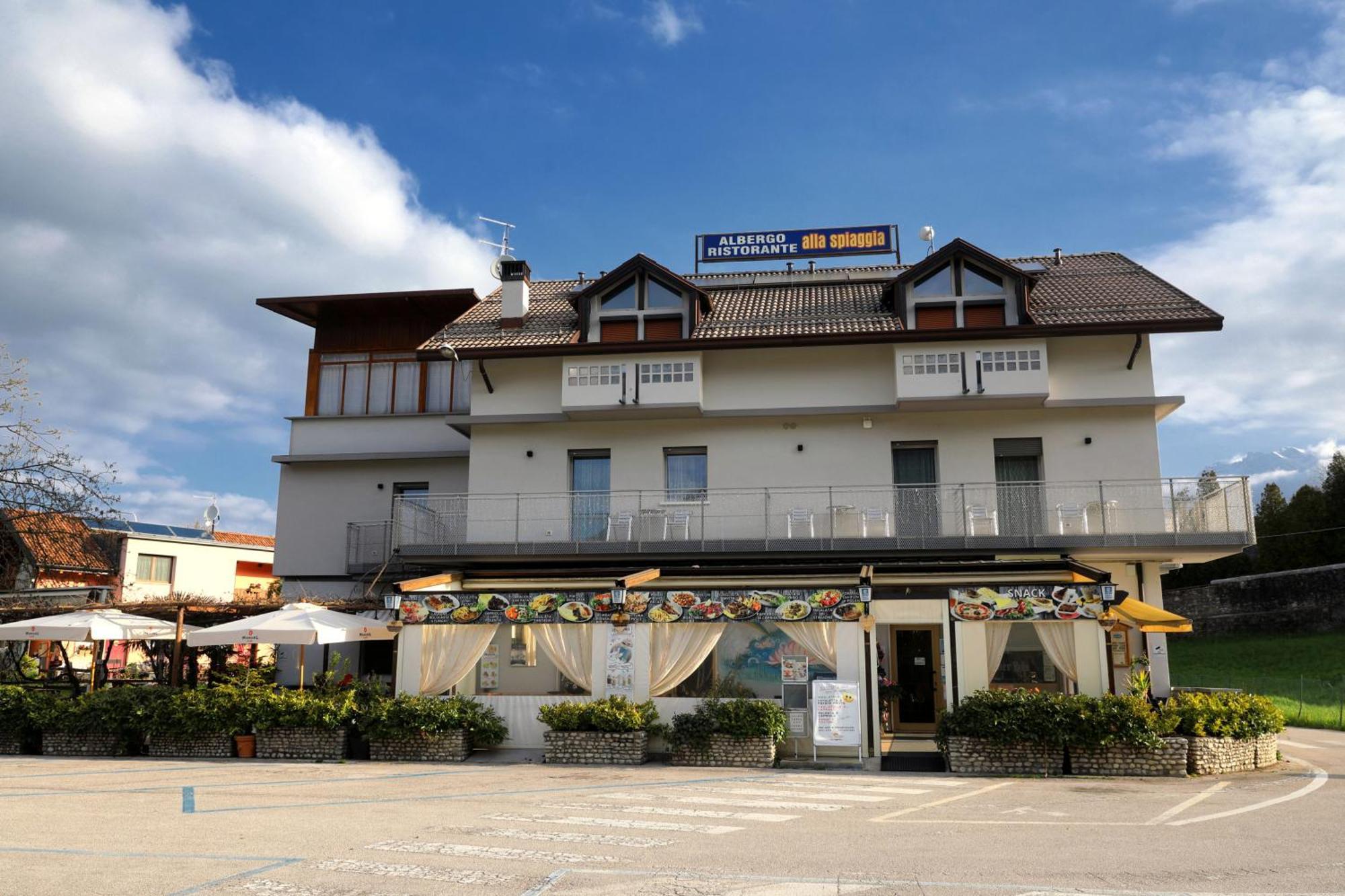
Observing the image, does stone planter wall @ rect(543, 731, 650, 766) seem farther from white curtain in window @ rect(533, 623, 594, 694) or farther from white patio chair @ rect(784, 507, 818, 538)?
white patio chair @ rect(784, 507, 818, 538)

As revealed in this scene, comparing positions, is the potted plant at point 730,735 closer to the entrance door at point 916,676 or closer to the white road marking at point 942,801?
the white road marking at point 942,801

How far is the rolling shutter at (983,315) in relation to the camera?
2272cm

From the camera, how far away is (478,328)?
24750mm

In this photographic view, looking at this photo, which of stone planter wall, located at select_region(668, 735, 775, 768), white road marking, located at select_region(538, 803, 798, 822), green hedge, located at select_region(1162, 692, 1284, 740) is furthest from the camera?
stone planter wall, located at select_region(668, 735, 775, 768)

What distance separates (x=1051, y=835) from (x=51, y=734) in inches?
673

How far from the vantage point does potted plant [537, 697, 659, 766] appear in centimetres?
1709

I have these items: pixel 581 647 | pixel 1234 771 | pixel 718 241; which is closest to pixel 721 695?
pixel 581 647

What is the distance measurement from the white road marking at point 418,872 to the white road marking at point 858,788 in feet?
21.6

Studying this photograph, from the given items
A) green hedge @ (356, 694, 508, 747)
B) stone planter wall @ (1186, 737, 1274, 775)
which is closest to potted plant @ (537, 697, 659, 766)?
green hedge @ (356, 694, 508, 747)

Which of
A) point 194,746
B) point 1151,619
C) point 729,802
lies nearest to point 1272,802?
point 1151,619

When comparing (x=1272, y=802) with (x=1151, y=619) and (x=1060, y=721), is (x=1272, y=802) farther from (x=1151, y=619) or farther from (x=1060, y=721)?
(x=1151, y=619)

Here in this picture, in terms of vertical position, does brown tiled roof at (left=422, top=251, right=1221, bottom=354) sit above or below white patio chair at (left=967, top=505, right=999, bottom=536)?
above

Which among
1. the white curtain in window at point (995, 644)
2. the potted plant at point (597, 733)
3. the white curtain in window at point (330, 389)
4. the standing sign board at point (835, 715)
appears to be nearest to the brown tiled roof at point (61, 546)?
the white curtain in window at point (330, 389)

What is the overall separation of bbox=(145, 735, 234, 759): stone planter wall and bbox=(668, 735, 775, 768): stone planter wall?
802cm
